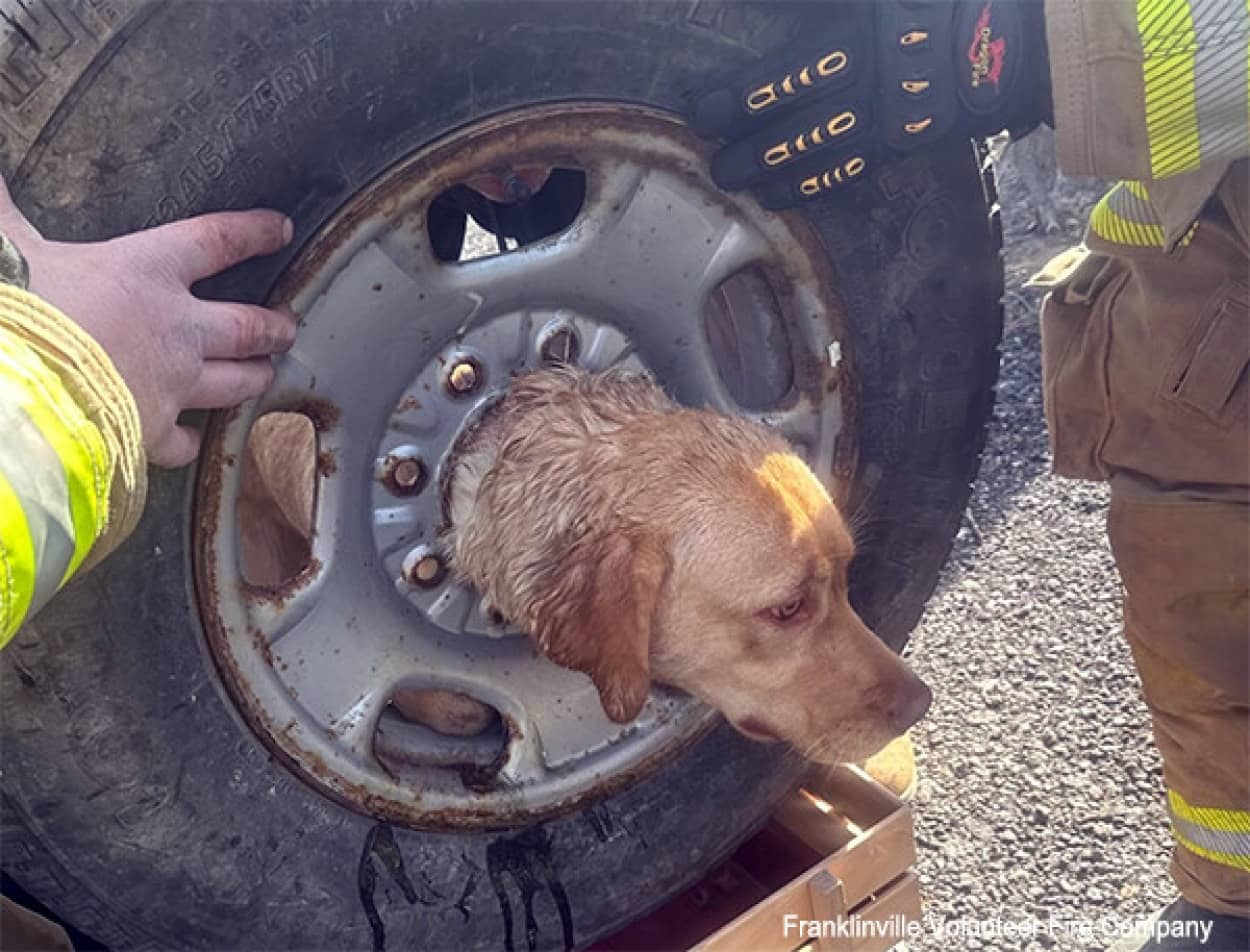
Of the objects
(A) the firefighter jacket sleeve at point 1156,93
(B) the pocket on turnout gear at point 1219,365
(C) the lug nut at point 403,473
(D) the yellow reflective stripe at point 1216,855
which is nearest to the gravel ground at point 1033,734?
(D) the yellow reflective stripe at point 1216,855

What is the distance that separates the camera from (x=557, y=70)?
1.95 meters

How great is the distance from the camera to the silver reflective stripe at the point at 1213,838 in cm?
272

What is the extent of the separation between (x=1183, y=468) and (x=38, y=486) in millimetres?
2264

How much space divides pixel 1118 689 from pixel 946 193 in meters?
1.96

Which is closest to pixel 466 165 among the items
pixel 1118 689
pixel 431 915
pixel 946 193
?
pixel 946 193

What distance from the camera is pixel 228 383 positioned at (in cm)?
186

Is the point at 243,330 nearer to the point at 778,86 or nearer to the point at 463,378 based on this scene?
the point at 463,378

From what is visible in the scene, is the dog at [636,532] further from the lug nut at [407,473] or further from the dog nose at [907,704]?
the dog nose at [907,704]

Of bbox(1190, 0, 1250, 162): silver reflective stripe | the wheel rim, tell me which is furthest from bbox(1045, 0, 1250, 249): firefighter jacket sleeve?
the wheel rim

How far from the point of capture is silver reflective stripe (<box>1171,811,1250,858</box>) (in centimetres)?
272

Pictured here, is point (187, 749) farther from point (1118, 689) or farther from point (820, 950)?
point (1118, 689)

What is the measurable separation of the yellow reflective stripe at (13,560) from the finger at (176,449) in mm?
598

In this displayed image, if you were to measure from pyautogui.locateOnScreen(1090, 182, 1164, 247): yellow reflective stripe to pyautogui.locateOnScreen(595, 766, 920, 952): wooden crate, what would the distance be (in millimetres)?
1380

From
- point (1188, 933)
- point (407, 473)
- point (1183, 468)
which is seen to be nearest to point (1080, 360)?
point (1183, 468)
